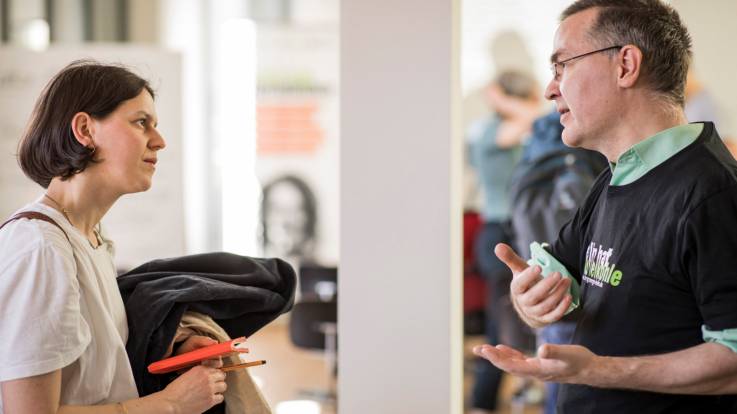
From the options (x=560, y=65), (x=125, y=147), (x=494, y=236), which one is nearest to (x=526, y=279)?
(x=560, y=65)

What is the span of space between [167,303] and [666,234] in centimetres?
94

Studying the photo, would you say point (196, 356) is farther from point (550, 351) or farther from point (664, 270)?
point (664, 270)

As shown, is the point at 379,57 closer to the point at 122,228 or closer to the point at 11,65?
the point at 122,228

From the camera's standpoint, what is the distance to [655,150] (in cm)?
149

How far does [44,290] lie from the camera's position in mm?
1373

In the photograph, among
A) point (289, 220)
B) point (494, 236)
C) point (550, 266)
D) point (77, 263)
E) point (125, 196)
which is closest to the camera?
point (77, 263)

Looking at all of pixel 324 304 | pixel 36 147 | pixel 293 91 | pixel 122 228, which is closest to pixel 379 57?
pixel 36 147

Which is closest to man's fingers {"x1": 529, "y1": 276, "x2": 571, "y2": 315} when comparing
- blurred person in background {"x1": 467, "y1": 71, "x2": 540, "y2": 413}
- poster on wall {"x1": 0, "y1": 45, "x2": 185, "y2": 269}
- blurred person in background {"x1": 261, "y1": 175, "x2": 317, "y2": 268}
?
blurred person in background {"x1": 467, "y1": 71, "x2": 540, "y2": 413}

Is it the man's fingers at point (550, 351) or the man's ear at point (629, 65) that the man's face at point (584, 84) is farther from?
the man's fingers at point (550, 351)

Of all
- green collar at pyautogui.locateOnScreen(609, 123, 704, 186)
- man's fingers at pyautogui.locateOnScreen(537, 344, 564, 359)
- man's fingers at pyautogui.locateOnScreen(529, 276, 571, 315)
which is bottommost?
man's fingers at pyautogui.locateOnScreen(537, 344, 564, 359)

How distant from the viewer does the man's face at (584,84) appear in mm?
1548

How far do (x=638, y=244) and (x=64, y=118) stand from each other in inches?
42.6

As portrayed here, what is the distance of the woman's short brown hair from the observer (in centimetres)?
155

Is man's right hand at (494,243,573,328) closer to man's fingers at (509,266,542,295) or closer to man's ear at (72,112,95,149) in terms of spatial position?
man's fingers at (509,266,542,295)
